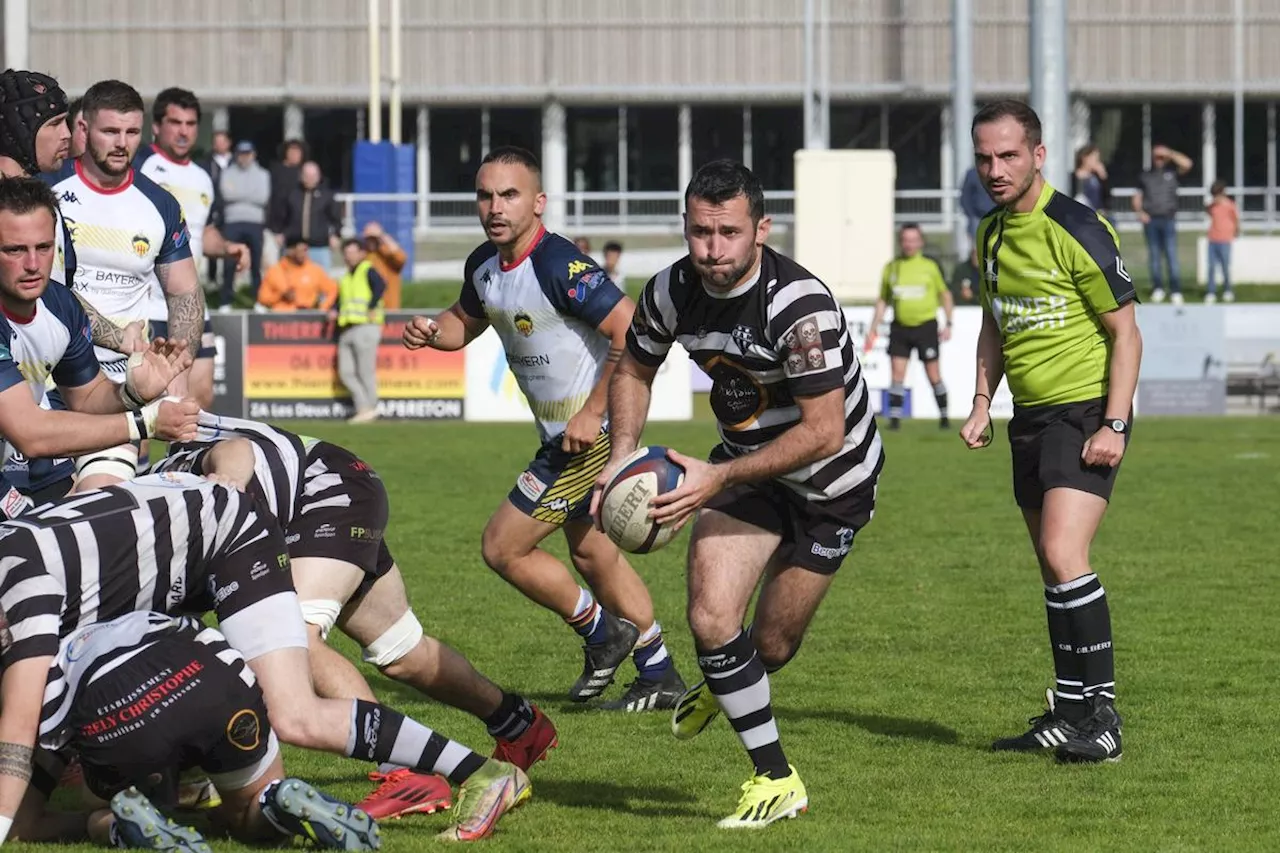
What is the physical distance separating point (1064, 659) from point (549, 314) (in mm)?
2398

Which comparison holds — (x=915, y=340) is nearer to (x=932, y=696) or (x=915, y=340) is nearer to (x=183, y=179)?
(x=183, y=179)

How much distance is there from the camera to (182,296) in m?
9.34

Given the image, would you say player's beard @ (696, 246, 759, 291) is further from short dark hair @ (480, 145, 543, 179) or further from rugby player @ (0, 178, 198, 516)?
short dark hair @ (480, 145, 543, 179)

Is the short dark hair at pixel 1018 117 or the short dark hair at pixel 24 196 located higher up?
the short dark hair at pixel 1018 117

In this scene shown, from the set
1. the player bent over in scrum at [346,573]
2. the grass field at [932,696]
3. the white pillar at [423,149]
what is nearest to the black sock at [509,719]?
the player bent over in scrum at [346,573]

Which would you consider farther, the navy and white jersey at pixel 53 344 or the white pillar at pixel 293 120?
the white pillar at pixel 293 120

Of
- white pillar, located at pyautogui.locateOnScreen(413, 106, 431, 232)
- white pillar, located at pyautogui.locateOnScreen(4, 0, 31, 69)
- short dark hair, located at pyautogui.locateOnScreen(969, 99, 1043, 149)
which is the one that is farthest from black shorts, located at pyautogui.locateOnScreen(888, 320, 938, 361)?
white pillar, located at pyautogui.locateOnScreen(4, 0, 31, 69)

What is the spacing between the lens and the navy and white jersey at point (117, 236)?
30.1 feet

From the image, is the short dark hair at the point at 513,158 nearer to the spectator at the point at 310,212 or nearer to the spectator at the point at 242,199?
the spectator at the point at 310,212

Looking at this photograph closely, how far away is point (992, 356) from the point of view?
24.2 ft

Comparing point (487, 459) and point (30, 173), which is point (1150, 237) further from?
point (30, 173)

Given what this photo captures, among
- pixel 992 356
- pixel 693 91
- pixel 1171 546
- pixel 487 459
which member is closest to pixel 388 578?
pixel 992 356

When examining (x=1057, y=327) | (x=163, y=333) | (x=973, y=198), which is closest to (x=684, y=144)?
(x=973, y=198)

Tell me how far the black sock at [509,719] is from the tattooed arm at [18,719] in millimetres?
1670
